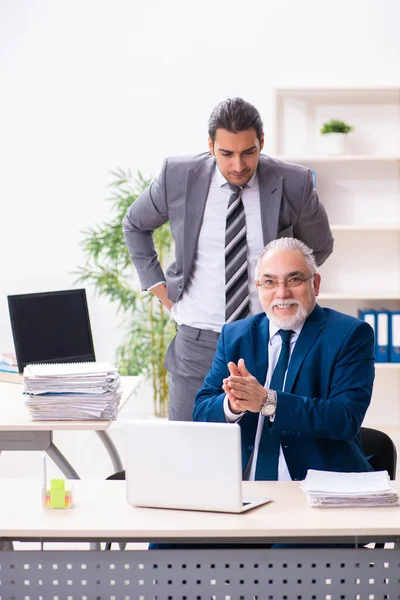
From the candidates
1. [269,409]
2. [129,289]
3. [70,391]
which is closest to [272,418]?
[269,409]

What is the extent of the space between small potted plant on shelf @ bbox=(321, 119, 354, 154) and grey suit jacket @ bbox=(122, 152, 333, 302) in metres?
2.00

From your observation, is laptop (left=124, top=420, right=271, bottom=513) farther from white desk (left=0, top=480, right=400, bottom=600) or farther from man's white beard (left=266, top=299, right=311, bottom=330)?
man's white beard (left=266, top=299, right=311, bottom=330)

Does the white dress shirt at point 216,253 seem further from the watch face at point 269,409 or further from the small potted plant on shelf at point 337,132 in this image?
the small potted plant on shelf at point 337,132

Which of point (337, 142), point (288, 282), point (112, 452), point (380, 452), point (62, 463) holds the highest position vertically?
point (337, 142)

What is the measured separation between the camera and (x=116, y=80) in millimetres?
5355

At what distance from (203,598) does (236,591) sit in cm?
8

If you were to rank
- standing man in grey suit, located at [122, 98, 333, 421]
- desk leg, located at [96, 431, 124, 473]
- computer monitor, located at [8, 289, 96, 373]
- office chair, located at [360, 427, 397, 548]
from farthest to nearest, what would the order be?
1. desk leg, located at [96, 431, 124, 473]
2. computer monitor, located at [8, 289, 96, 373]
3. standing man in grey suit, located at [122, 98, 333, 421]
4. office chair, located at [360, 427, 397, 548]

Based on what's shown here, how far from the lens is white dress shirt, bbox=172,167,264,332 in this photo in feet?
10.0

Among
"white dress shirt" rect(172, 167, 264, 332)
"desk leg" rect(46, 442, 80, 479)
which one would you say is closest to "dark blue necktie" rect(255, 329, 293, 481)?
"white dress shirt" rect(172, 167, 264, 332)

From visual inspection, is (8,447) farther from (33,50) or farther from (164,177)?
(33,50)

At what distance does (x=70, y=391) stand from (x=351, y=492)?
1.16m

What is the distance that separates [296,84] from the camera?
527 centimetres

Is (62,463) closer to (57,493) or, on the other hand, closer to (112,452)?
(112,452)

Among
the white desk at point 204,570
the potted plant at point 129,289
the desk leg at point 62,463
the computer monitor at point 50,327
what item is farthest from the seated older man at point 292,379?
the potted plant at point 129,289
